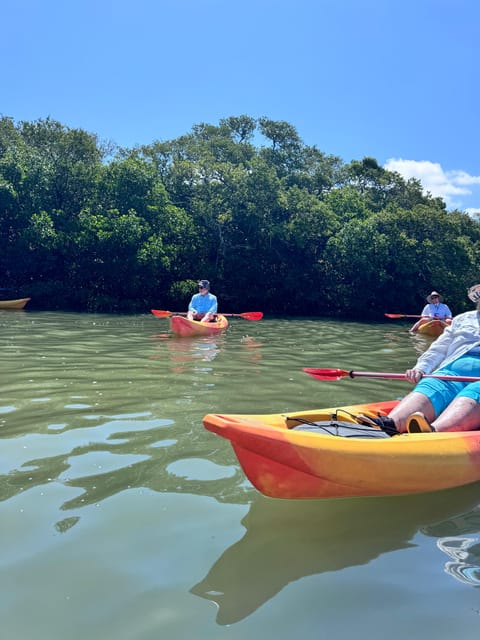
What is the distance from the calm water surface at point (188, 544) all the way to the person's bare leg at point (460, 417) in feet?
1.32

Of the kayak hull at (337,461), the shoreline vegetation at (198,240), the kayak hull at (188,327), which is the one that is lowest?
the kayak hull at (337,461)

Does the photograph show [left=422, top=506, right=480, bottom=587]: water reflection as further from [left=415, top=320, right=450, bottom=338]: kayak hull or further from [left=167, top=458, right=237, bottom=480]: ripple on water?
[left=415, top=320, right=450, bottom=338]: kayak hull

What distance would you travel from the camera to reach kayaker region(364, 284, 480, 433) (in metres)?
3.52

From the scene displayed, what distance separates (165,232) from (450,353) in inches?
781

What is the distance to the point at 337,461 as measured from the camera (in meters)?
2.80

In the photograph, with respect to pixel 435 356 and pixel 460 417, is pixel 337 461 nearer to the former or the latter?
pixel 460 417

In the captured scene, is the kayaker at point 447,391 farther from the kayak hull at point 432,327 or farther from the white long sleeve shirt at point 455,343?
the kayak hull at point 432,327

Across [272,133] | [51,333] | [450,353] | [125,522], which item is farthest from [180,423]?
[272,133]

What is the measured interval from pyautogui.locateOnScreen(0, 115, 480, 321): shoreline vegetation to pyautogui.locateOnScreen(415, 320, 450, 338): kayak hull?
8.91 meters

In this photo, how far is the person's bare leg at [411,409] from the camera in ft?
11.7

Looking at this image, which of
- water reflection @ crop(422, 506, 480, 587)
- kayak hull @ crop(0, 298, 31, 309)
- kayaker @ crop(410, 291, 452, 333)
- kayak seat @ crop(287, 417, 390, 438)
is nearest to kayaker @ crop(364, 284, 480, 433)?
kayak seat @ crop(287, 417, 390, 438)

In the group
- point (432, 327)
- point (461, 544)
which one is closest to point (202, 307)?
point (432, 327)

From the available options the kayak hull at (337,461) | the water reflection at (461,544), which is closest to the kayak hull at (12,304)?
the kayak hull at (337,461)

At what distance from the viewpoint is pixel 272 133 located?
32.4m
